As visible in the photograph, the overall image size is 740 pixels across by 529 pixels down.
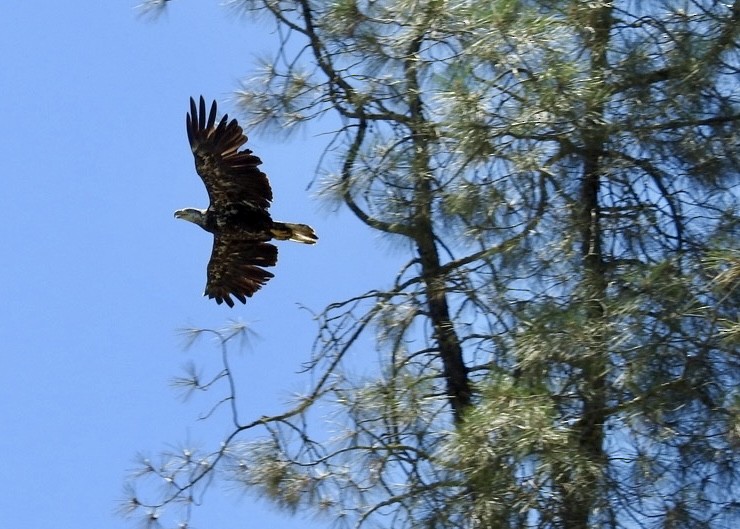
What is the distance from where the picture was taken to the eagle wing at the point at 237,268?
162 inches

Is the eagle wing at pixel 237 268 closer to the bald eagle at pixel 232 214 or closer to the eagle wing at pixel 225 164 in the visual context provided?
the bald eagle at pixel 232 214

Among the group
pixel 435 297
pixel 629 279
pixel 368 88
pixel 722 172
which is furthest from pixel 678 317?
pixel 368 88

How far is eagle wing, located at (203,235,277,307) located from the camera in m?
4.12

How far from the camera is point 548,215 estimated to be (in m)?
3.05

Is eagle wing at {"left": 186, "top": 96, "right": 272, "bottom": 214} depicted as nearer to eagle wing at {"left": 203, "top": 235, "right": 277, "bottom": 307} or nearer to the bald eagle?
the bald eagle

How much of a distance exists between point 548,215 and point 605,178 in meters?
0.13

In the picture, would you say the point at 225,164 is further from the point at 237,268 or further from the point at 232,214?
the point at 237,268

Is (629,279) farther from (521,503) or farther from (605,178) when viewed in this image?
(521,503)

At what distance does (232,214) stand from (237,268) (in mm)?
219

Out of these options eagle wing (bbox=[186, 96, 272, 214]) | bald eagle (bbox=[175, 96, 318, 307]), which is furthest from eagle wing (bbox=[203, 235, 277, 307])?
eagle wing (bbox=[186, 96, 272, 214])

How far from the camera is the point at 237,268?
4.16 m

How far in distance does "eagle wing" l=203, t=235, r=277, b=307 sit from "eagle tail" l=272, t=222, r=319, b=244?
0.08 meters

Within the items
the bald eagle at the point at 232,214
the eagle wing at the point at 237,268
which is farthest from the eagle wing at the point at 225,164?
the eagle wing at the point at 237,268

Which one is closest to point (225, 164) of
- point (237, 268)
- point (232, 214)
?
point (232, 214)
